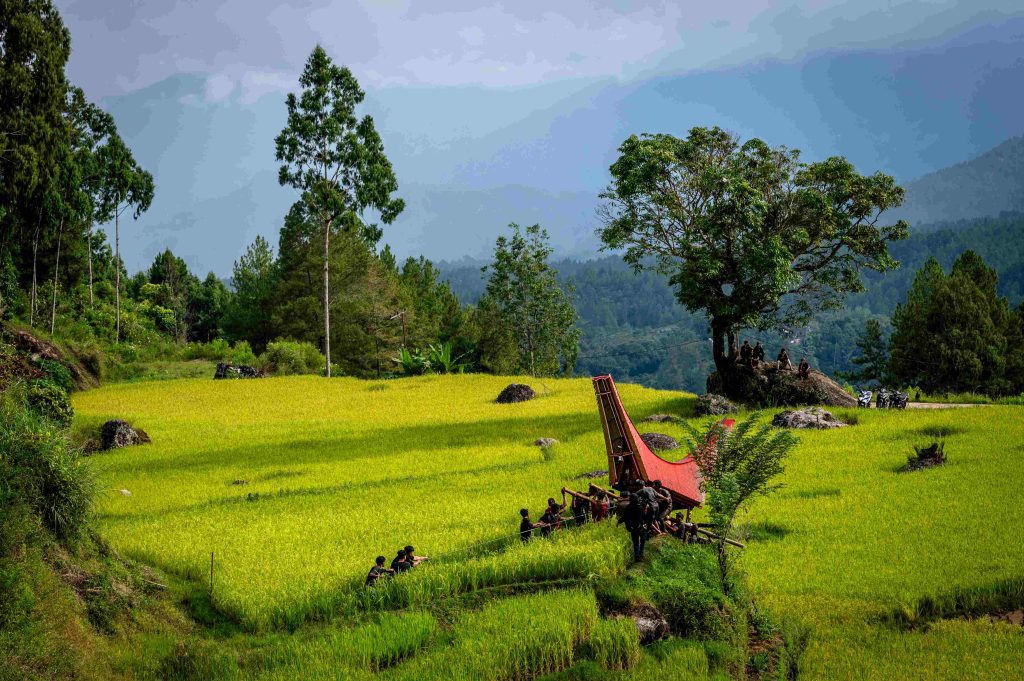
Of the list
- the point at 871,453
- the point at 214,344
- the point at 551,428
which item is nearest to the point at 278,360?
the point at 214,344

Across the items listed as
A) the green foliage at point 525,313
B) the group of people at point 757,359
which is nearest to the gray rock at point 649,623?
the group of people at point 757,359

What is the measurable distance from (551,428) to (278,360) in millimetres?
27825

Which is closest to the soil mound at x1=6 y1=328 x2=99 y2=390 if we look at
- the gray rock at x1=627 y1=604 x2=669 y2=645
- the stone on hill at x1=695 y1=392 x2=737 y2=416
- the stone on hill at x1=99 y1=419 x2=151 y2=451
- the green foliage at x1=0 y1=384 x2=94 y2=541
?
the stone on hill at x1=99 y1=419 x2=151 y2=451

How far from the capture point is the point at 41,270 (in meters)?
73.1

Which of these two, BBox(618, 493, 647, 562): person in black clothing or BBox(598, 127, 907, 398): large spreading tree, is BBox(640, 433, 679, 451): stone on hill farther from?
BBox(618, 493, 647, 562): person in black clothing

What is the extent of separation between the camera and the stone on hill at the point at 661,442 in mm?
29406

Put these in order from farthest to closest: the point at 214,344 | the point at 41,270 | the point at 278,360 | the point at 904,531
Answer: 1. the point at 41,270
2. the point at 214,344
3. the point at 278,360
4. the point at 904,531

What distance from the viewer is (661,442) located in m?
29.7

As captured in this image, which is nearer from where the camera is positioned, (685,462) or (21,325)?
(685,462)

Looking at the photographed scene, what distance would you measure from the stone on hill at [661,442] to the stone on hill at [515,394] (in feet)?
49.7

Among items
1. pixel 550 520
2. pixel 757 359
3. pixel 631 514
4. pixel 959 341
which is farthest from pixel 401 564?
pixel 959 341

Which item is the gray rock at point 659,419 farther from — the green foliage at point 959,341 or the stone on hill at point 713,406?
the green foliage at point 959,341

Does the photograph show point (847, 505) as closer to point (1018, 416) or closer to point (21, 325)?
point (1018, 416)

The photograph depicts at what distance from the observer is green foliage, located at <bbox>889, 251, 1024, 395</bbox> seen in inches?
2222
